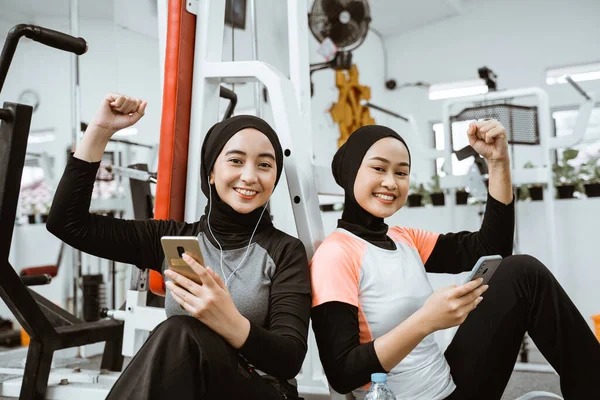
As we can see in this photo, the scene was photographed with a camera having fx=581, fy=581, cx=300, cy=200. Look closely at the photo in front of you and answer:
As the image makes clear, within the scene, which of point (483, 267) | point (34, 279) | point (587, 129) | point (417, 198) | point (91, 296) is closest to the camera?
point (483, 267)

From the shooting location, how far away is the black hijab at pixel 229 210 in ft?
3.96

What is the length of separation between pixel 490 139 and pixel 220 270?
0.67m

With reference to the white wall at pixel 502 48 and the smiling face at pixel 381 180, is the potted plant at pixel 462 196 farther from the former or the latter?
the white wall at pixel 502 48

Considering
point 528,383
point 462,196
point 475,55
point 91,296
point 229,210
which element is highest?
point 475,55

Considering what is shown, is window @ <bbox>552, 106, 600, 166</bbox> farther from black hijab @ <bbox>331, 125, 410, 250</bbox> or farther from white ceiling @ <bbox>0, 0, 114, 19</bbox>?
black hijab @ <bbox>331, 125, 410, 250</bbox>

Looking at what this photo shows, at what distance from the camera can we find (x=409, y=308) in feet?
3.91

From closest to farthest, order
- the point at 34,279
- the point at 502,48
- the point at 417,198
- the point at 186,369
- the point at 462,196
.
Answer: the point at 186,369
the point at 34,279
the point at 462,196
the point at 417,198
the point at 502,48

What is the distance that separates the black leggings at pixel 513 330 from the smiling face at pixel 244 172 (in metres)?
0.52

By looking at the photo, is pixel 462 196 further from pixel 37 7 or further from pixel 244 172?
pixel 37 7

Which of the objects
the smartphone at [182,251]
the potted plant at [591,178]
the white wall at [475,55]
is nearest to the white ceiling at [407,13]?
the white wall at [475,55]

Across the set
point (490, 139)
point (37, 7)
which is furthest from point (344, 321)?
point (37, 7)

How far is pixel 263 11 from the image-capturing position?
434 cm

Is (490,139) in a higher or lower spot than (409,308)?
higher

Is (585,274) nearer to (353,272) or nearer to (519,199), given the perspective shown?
(519,199)
